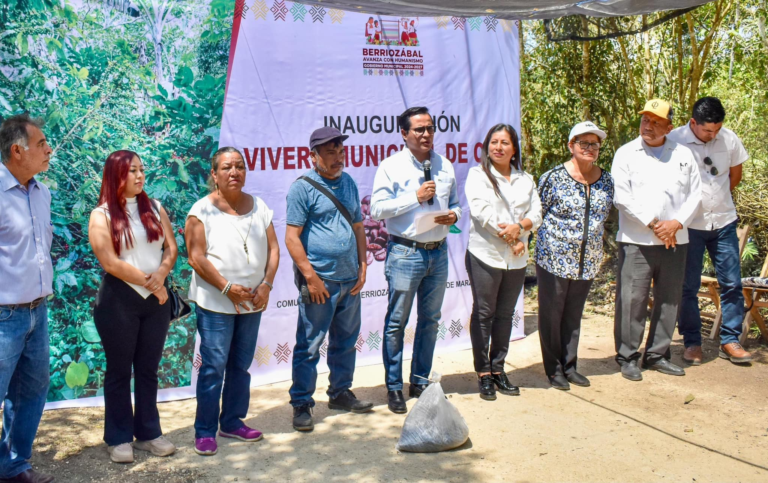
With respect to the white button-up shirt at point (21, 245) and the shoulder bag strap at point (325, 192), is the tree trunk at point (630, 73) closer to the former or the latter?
the shoulder bag strap at point (325, 192)

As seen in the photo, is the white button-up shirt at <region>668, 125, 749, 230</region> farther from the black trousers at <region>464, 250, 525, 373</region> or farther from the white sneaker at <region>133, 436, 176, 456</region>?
the white sneaker at <region>133, 436, 176, 456</region>

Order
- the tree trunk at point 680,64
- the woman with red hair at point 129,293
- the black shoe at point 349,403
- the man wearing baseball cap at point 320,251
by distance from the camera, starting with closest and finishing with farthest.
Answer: the woman with red hair at point 129,293, the man wearing baseball cap at point 320,251, the black shoe at point 349,403, the tree trunk at point 680,64

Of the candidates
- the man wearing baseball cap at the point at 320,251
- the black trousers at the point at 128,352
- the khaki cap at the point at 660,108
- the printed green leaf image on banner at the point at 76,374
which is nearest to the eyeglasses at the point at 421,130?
the man wearing baseball cap at the point at 320,251

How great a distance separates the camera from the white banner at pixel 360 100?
4.91 meters

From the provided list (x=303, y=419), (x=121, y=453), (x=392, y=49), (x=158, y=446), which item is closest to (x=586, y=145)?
(x=392, y=49)

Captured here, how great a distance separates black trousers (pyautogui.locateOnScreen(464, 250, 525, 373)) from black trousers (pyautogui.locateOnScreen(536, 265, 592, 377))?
31cm

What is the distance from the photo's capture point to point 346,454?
3881 mm

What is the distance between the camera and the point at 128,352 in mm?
3660

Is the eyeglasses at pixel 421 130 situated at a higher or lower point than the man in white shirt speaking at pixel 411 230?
higher

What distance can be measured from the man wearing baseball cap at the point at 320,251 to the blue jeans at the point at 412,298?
26 cm

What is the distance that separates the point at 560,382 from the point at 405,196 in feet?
6.09

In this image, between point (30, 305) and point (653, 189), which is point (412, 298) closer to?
point (653, 189)

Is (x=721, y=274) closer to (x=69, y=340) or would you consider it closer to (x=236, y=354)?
(x=236, y=354)

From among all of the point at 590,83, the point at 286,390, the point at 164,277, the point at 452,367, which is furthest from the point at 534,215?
the point at 590,83
